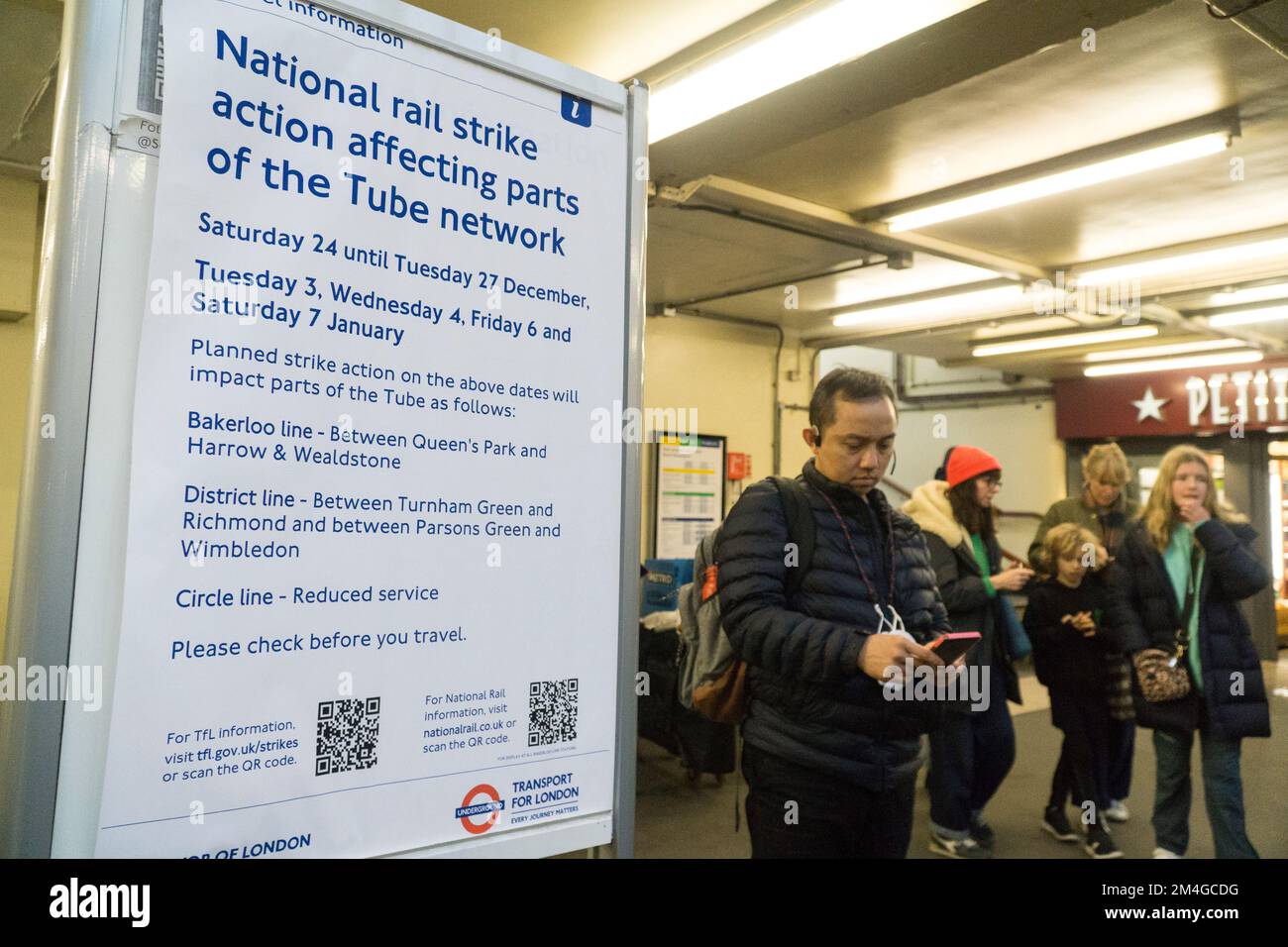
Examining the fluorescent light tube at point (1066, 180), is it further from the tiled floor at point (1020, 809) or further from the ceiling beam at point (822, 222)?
the tiled floor at point (1020, 809)

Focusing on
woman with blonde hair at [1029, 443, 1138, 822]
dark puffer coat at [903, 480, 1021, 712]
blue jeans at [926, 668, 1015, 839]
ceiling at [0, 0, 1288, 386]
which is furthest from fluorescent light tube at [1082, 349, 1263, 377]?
blue jeans at [926, 668, 1015, 839]

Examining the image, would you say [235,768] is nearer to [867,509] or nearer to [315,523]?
[315,523]

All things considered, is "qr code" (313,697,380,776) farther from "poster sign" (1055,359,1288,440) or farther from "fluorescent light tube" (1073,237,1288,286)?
"poster sign" (1055,359,1288,440)

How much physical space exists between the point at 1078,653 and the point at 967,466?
97 cm

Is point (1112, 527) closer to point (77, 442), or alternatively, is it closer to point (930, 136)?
point (930, 136)

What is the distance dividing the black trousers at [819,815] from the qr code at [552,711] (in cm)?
74

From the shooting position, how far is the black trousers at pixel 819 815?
1.65 m

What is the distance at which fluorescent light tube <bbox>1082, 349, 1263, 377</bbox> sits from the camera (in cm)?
805

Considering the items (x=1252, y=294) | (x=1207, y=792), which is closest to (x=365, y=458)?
(x=1207, y=792)

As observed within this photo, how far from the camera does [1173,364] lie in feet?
27.6

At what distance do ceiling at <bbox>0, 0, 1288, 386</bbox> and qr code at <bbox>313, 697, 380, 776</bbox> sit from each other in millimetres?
2471

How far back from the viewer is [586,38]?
3.10m

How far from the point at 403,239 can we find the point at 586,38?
248cm

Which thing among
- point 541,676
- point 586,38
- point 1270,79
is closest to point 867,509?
point 541,676
